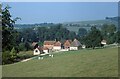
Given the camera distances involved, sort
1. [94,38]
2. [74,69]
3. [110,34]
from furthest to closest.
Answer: [110,34] → [94,38] → [74,69]

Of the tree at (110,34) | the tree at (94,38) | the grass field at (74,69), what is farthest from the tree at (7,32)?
the tree at (110,34)

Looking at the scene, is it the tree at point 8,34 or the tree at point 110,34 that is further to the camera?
the tree at point 110,34

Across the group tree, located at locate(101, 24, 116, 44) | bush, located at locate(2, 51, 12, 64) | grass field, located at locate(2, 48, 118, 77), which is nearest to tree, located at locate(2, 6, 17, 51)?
bush, located at locate(2, 51, 12, 64)

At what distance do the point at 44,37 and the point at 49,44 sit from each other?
31906 millimetres

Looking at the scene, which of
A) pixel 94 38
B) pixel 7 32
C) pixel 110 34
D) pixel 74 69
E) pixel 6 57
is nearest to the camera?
pixel 74 69

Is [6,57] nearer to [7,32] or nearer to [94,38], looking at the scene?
[7,32]

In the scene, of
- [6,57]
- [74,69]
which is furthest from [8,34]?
[74,69]

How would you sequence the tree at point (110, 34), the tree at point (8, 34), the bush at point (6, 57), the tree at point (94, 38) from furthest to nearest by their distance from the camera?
the tree at point (110, 34)
the tree at point (94, 38)
the tree at point (8, 34)
the bush at point (6, 57)

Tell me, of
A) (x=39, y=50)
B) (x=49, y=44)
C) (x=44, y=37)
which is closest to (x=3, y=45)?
(x=39, y=50)

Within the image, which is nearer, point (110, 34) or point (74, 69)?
point (74, 69)

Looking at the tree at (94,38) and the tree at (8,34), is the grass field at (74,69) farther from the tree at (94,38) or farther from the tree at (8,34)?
the tree at (94,38)

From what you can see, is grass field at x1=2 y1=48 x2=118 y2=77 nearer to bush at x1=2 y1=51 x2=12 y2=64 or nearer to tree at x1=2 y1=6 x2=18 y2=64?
bush at x1=2 y1=51 x2=12 y2=64

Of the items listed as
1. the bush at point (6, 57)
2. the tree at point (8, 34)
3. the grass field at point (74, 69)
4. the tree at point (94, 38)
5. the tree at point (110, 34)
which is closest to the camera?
the grass field at point (74, 69)

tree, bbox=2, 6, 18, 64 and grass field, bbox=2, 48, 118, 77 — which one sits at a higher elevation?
tree, bbox=2, 6, 18, 64
